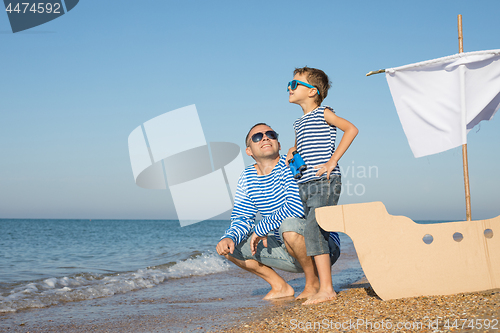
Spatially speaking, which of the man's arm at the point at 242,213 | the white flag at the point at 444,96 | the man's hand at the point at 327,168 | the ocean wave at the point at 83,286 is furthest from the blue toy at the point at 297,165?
the ocean wave at the point at 83,286

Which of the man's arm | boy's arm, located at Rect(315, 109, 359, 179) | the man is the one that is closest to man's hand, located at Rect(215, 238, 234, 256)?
the man

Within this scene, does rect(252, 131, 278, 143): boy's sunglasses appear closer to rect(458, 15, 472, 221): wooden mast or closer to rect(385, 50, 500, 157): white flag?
rect(385, 50, 500, 157): white flag

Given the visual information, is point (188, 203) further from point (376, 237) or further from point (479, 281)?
point (479, 281)

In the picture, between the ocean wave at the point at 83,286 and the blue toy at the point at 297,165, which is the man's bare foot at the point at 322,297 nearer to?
the blue toy at the point at 297,165

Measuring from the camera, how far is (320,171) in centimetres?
277

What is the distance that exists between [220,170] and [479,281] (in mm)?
3862

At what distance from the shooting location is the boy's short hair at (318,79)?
3195 mm

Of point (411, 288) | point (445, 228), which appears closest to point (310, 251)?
point (411, 288)

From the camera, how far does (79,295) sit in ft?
15.2

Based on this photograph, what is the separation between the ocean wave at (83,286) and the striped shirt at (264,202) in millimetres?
2506

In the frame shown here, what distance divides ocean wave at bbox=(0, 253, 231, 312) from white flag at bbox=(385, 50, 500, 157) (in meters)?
4.27

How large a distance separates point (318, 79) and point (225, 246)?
5.54 ft

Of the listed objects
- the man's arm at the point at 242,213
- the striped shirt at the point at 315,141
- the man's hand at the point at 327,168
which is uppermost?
the striped shirt at the point at 315,141

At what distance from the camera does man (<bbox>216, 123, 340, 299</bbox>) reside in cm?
316
